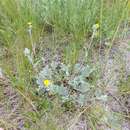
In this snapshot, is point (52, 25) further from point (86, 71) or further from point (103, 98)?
point (103, 98)

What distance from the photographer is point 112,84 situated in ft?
5.19

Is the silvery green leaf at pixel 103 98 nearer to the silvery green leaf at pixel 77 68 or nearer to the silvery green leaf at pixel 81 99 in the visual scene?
the silvery green leaf at pixel 81 99

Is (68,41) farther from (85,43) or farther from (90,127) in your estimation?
(90,127)

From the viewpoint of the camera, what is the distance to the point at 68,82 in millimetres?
1518

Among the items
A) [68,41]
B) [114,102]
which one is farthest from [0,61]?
[114,102]

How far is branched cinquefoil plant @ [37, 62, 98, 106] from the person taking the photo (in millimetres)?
1464

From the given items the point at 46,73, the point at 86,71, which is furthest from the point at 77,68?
the point at 46,73

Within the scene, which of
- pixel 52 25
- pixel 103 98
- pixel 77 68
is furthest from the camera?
pixel 52 25

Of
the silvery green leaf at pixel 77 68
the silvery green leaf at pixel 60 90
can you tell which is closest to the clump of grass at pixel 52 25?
the silvery green leaf at pixel 77 68

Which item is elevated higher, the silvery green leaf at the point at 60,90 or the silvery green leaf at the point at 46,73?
the silvery green leaf at the point at 46,73

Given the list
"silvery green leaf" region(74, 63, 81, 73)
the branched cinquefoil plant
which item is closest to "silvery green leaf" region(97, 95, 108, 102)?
the branched cinquefoil plant

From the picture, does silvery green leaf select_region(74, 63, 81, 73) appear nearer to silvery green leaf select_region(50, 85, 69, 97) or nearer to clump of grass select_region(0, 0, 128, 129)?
clump of grass select_region(0, 0, 128, 129)

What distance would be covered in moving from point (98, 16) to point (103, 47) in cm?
19

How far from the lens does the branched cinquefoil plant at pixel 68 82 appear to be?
146 cm
